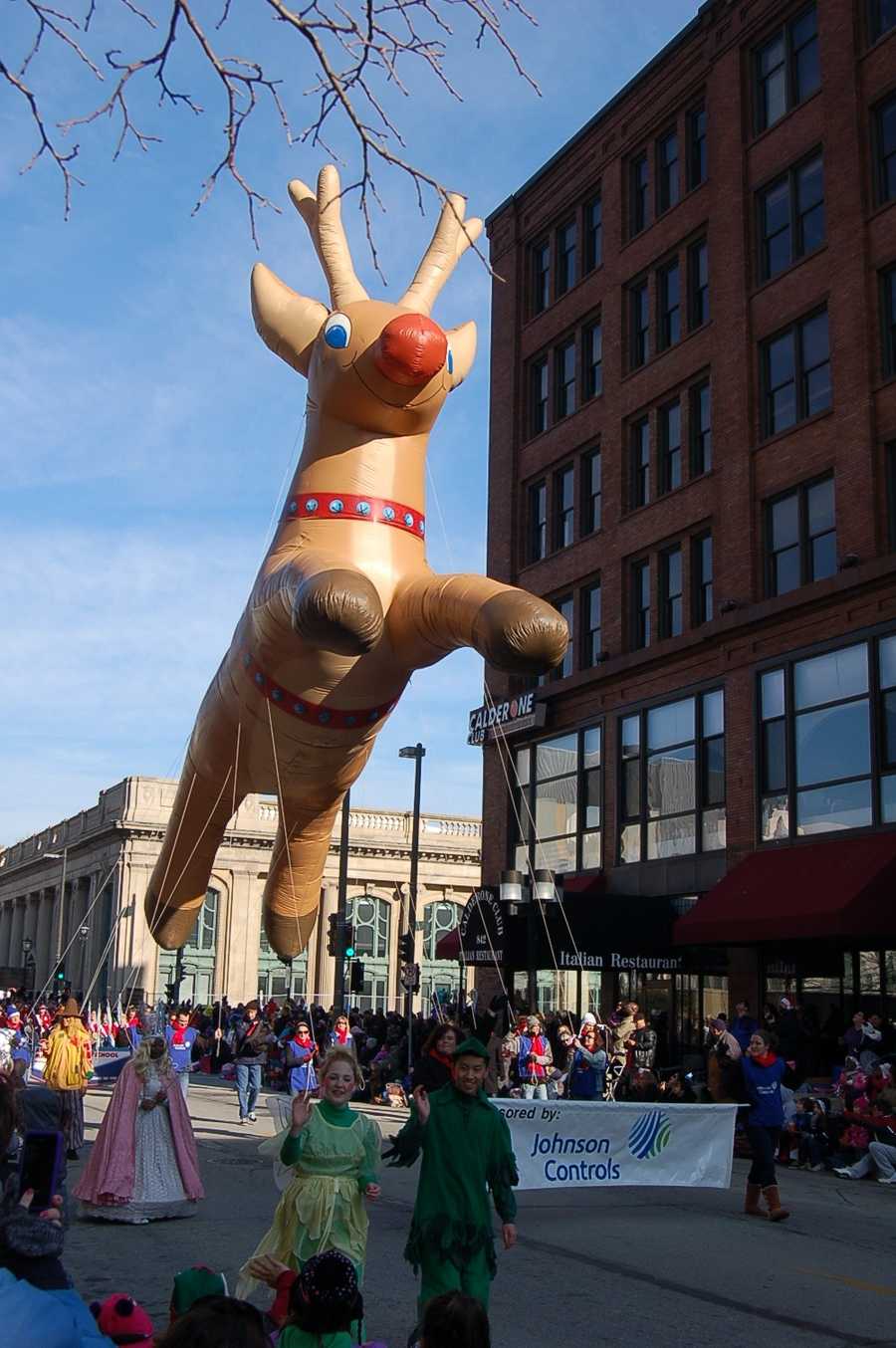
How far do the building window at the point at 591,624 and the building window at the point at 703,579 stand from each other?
9.29ft

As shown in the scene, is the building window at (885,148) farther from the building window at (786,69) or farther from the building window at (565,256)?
the building window at (565,256)

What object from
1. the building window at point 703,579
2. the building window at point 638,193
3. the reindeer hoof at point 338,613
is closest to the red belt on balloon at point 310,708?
the reindeer hoof at point 338,613

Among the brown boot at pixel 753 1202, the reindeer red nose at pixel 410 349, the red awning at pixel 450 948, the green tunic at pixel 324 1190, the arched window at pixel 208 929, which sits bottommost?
the brown boot at pixel 753 1202

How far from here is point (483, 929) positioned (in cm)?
2262

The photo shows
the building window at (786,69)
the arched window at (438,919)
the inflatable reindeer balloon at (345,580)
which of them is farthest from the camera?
the arched window at (438,919)

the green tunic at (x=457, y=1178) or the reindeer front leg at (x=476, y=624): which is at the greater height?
the reindeer front leg at (x=476, y=624)

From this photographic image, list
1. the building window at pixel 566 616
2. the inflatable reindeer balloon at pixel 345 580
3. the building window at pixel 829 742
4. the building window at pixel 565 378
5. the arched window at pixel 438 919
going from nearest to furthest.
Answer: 1. the inflatable reindeer balloon at pixel 345 580
2. the building window at pixel 829 742
3. the building window at pixel 566 616
4. the building window at pixel 565 378
5. the arched window at pixel 438 919

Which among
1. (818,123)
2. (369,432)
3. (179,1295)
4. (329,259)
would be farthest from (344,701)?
(818,123)

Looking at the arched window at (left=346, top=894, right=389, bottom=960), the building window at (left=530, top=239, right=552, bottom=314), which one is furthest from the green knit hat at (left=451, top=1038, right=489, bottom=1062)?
the arched window at (left=346, top=894, right=389, bottom=960)

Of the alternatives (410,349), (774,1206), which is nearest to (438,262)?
(410,349)

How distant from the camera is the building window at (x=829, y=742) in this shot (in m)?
18.9

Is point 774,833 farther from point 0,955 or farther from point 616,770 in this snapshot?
point 0,955

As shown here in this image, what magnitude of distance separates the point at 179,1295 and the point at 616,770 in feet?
70.7

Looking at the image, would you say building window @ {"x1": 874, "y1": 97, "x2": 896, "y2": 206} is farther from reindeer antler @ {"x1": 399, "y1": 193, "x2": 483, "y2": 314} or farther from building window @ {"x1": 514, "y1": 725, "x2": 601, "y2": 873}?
reindeer antler @ {"x1": 399, "y1": 193, "x2": 483, "y2": 314}
